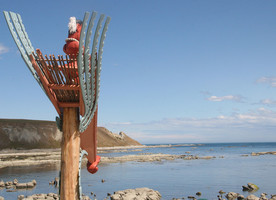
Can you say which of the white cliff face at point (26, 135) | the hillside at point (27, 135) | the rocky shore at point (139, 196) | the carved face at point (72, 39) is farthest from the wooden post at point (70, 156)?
the white cliff face at point (26, 135)

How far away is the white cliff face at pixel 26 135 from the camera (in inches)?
3605

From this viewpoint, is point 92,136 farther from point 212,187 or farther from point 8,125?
point 8,125

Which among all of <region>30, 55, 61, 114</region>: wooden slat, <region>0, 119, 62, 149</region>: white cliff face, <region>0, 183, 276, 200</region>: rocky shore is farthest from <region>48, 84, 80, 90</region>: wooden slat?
<region>0, 119, 62, 149</region>: white cliff face

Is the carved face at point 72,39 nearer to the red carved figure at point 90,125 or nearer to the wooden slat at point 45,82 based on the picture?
the red carved figure at point 90,125

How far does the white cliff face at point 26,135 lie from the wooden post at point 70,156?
91213 mm

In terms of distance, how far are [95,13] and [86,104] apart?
2198mm

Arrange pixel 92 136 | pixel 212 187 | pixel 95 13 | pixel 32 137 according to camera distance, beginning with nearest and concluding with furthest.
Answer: pixel 95 13, pixel 92 136, pixel 212 187, pixel 32 137

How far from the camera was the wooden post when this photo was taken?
6.84 meters

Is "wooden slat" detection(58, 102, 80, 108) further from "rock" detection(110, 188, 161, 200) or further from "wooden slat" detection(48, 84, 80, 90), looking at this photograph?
"rock" detection(110, 188, 161, 200)

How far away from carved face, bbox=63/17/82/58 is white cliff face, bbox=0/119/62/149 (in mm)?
91924

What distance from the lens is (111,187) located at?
26.7 m

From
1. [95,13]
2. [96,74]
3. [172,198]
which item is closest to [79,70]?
[96,74]

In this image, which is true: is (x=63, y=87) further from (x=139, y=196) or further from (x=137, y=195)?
(x=137, y=195)

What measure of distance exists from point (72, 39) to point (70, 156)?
284 centimetres
